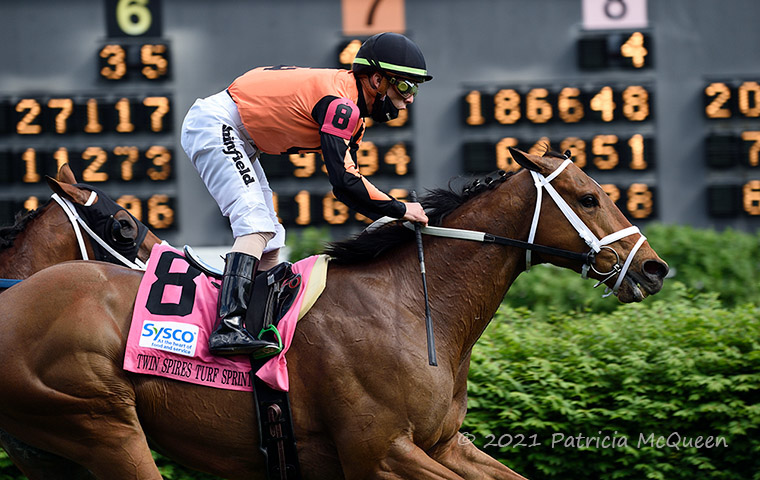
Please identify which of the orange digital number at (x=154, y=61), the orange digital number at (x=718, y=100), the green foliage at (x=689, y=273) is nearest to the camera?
the green foliage at (x=689, y=273)

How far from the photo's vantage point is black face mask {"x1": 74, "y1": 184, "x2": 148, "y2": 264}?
4.16 metres

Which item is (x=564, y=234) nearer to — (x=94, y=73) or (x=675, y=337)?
(x=675, y=337)

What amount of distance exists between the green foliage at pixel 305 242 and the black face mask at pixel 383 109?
15.9 feet

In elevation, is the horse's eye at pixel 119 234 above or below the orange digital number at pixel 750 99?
below

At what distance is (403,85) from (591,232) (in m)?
0.90

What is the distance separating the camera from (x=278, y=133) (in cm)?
350

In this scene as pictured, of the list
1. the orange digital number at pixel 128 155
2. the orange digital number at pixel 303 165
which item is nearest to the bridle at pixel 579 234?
the orange digital number at pixel 303 165

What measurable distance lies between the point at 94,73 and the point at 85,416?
716 cm

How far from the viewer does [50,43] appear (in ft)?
31.9

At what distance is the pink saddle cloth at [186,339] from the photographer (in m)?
3.17

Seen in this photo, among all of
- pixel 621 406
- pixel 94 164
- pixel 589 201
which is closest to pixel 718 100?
pixel 621 406

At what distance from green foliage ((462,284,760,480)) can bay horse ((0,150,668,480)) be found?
3.63 ft

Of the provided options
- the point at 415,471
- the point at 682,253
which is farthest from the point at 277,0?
the point at 415,471

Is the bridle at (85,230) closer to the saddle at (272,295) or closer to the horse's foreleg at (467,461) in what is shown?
the saddle at (272,295)
